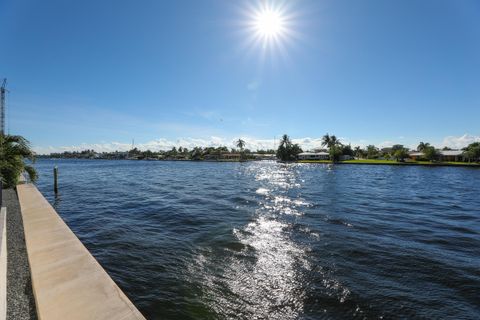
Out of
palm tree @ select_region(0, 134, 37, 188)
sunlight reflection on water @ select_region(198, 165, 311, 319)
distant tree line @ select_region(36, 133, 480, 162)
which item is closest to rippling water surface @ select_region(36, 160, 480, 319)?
sunlight reflection on water @ select_region(198, 165, 311, 319)

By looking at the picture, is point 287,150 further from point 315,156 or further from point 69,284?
point 69,284

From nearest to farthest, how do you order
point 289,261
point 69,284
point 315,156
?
point 69,284 < point 289,261 < point 315,156

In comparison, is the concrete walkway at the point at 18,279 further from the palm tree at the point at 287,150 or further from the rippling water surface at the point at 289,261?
the palm tree at the point at 287,150

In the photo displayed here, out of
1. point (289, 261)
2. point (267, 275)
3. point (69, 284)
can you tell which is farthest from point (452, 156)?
point (69, 284)

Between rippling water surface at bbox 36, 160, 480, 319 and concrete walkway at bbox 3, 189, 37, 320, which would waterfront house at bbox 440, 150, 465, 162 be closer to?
rippling water surface at bbox 36, 160, 480, 319

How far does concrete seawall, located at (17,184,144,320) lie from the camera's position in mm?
3896

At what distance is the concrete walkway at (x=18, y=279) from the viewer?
14.8 ft

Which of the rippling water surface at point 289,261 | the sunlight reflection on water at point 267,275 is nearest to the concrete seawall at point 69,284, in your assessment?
the rippling water surface at point 289,261

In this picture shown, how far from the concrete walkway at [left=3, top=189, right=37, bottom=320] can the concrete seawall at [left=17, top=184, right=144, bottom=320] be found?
1.22ft

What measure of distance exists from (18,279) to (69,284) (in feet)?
6.77

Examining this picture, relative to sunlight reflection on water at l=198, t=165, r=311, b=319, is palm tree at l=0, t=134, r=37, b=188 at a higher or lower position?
higher

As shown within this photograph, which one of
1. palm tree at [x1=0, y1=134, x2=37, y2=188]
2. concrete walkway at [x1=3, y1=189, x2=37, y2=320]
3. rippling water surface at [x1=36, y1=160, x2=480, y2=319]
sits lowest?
rippling water surface at [x1=36, y1=160, x2=480, y2=319]

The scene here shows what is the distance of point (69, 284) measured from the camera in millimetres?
4684

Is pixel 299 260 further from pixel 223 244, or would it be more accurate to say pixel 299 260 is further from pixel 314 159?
pixel 314 159
